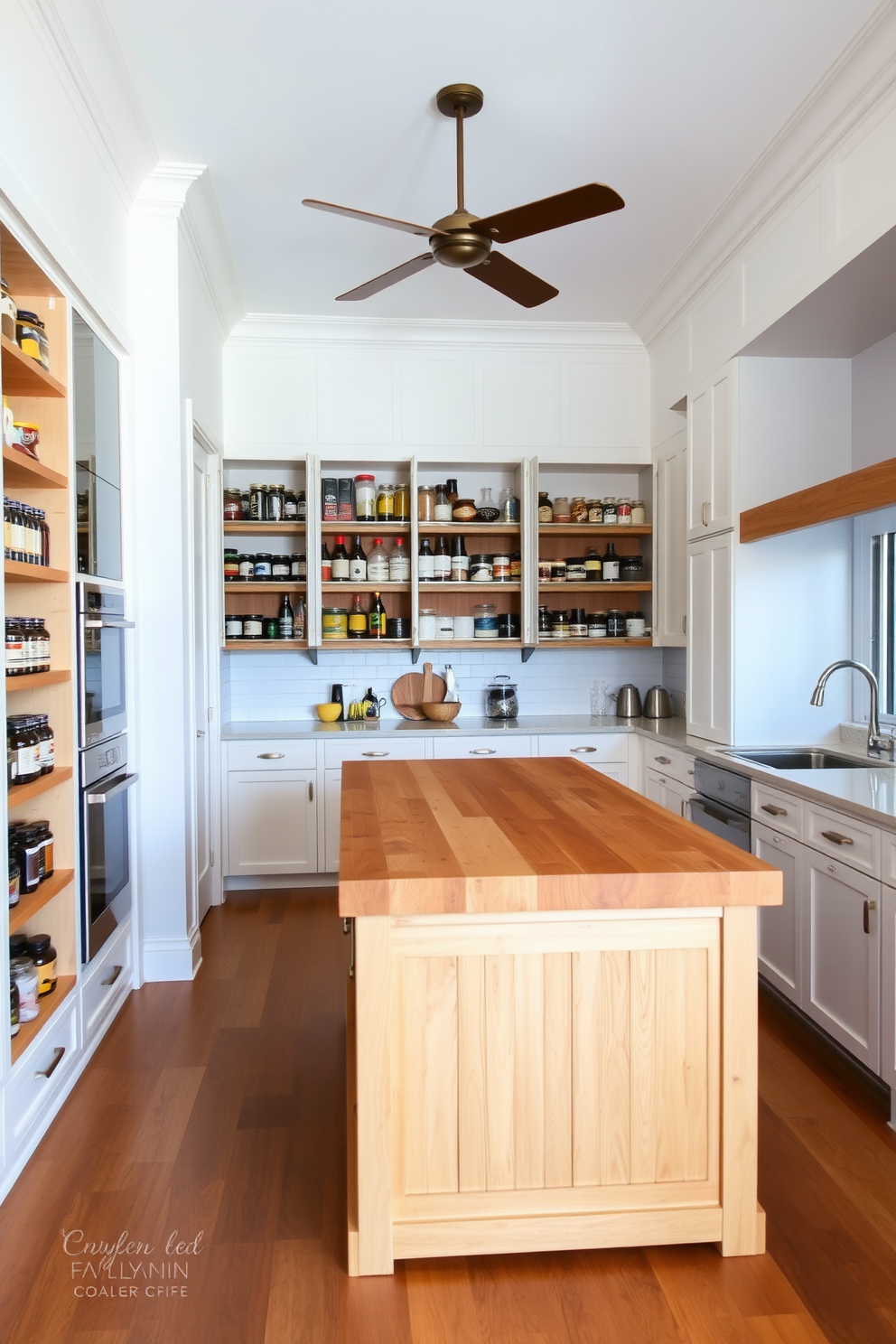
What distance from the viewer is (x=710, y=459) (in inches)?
157

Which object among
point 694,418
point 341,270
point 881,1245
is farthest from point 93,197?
point 881,1245

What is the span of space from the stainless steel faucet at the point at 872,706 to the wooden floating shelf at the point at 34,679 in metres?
2.55

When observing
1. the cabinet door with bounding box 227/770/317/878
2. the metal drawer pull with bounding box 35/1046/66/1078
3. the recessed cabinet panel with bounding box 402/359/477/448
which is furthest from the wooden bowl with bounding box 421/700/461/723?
the metal drawer pull with bounding box 35/1046/66/1078

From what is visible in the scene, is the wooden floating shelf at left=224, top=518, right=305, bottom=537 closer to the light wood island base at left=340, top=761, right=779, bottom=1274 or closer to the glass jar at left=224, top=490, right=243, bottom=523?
the glass jar at left=224, top=490, right=243, bottom=523

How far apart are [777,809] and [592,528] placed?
2400 mm

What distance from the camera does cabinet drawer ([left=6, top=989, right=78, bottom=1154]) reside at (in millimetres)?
2168

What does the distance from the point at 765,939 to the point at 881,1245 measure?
1.32 metres

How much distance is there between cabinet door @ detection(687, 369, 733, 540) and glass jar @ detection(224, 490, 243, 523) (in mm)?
2391

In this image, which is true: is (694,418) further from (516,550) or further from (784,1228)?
(784,1228)

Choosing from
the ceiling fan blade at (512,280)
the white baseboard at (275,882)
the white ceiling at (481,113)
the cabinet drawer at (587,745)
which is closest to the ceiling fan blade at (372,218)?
the ceiling fan blade at (512,280)

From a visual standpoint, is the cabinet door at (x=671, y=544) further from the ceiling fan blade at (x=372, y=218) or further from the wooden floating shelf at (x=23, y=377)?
the wooden floating shelf at (x=23, y=377)

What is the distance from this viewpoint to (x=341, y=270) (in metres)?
4.15

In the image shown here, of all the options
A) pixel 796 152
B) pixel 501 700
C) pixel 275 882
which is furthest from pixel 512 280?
pixel 275 882

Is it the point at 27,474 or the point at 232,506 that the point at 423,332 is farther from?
the point at 27,474
